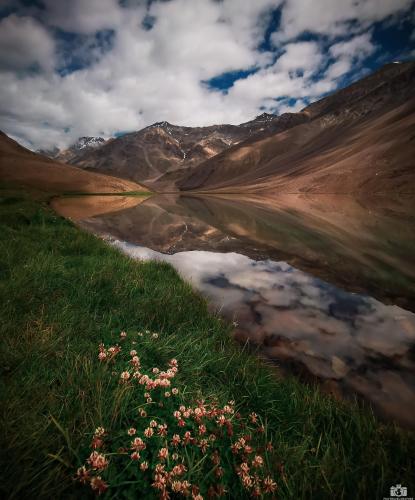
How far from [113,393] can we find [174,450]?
2.41 ft

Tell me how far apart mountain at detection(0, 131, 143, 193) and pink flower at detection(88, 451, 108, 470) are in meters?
96.2

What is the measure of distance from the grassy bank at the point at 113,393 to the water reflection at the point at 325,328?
3.52 ft

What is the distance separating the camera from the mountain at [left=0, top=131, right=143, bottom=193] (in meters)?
89.2

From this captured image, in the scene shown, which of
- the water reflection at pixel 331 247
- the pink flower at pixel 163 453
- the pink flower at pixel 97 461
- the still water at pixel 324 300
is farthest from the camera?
the water reflection at pixel 331 247

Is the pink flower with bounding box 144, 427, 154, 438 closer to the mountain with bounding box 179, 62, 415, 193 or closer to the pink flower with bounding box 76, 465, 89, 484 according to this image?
the pink flower with bounding box 76, 465, 89, 484

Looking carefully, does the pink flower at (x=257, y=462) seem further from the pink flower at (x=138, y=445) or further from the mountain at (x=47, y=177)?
the mountain at (x=47, y=177)

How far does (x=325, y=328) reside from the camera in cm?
640

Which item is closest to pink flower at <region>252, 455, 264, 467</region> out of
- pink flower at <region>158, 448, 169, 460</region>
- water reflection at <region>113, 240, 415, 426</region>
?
pink flower at <region>158, 448, 169, 460</region>

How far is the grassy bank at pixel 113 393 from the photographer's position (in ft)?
6.88

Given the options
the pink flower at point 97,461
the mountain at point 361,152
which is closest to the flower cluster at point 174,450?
the pink flower at point 97,461

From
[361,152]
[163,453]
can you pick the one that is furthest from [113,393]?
[361,152]

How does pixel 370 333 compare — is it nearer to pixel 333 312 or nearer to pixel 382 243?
pixel 333 312

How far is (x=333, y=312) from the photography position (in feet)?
23.8

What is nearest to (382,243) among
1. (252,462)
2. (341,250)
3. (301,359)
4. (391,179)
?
(341,250)
